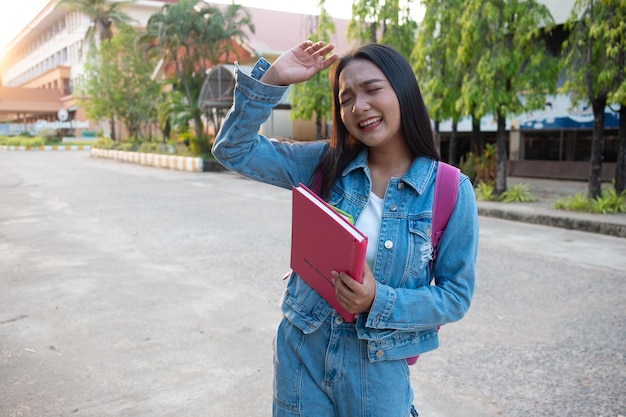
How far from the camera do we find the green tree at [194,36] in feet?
69.2

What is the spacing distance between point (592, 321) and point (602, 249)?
10.8 feet

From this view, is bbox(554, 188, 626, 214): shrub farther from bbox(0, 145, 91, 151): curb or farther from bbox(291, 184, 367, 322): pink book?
bbox(0, 145, 91, 151): curb

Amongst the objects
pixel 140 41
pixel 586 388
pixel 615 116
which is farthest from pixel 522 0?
pixel 140 41

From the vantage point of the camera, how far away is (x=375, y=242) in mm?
1538

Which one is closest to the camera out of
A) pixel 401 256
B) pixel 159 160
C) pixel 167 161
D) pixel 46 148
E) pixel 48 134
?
pixel 401 256

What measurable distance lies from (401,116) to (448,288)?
473 millimetres

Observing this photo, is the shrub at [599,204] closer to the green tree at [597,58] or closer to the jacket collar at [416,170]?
the green tree at [597,58]

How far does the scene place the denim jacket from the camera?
1.49m

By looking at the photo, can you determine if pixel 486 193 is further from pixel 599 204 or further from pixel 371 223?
pixel 371 223

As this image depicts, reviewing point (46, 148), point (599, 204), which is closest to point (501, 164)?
point (599, 204)

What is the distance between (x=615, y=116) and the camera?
1367cm

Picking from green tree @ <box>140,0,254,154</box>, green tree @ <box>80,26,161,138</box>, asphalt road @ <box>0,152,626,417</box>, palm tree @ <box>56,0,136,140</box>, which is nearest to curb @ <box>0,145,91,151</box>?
palm tree @ <box>56,0,136,140</box>

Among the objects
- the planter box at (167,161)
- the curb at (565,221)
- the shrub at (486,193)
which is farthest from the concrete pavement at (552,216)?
the planter box at (167,161)

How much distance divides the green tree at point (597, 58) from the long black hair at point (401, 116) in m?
8.87
